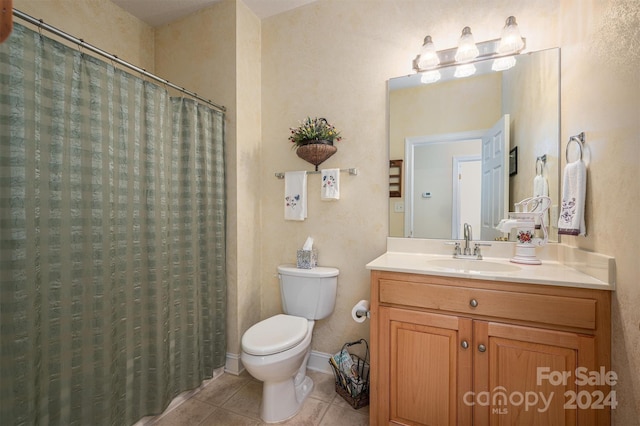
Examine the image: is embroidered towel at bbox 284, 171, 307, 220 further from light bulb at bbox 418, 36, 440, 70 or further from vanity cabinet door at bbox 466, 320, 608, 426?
vanity cabinet door at bbox 466, 320, 608, 426

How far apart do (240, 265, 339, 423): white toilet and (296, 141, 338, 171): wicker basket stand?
0.76 metres

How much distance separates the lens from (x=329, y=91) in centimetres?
196

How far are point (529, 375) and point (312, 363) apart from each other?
1360 millimetres

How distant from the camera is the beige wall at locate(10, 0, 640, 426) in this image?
1.43 metres

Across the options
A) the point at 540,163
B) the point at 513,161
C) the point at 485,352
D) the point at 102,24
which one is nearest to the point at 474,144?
the point at 513,161

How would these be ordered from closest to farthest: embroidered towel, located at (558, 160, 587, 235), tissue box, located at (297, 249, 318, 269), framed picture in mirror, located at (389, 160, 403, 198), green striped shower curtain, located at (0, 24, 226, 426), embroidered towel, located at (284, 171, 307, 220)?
green striped shower curtain, located at (0, 24, 226, 426), embroidered towel, located at (558, 160, 587, 235), framed picture in mirror, located at (389, 160, 403, 198), tissue box, located at (297, 249, 318, 269), embroidered towel, located at (284, 171, 307, 220)

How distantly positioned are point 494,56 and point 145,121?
197cm

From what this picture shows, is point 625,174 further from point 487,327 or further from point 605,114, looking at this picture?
point 487,327

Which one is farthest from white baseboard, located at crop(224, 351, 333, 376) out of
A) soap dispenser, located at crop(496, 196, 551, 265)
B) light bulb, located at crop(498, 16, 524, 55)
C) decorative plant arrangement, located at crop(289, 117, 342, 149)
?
light bulb, located at crop(498, 16, 524, 55)

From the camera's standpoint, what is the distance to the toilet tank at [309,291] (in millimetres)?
1799

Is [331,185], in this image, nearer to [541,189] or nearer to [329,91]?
[329,91]

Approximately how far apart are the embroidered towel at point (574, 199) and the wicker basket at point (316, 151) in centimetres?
124

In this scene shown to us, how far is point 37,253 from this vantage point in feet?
3.50

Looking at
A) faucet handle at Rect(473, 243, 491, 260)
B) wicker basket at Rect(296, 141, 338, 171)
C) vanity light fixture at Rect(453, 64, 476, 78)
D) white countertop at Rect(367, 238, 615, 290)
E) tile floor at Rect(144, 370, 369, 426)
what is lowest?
tile floor at Rect(144, 370, 369, 426)
